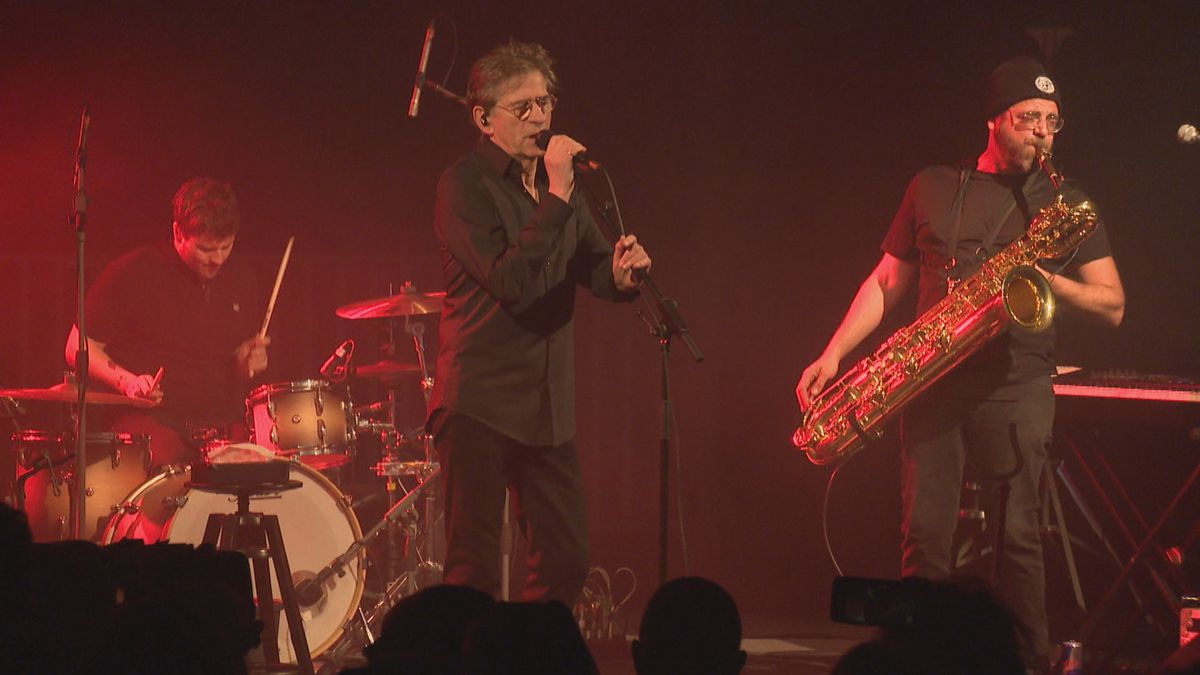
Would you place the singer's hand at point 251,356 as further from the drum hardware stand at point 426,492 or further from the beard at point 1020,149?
the beard at point 1020,149

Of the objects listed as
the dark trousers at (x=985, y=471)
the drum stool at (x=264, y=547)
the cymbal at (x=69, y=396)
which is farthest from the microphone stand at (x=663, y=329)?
the cymbal at (x=69, y=396)

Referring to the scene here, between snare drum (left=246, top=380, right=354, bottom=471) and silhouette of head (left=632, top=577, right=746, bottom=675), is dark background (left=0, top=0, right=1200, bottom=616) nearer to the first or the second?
snare drum (left=246, top=380, right=354, bottom=471)

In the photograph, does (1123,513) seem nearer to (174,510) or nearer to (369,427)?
(369,427)

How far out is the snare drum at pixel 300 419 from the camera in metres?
6.57

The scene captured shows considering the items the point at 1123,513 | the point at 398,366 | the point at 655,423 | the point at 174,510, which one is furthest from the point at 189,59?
the point at 1123,513

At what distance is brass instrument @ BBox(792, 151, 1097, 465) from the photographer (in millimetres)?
5156

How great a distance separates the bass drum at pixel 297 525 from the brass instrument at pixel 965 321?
2.35 meters

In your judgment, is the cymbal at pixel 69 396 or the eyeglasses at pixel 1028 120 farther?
the cymbal at pixel 69 396

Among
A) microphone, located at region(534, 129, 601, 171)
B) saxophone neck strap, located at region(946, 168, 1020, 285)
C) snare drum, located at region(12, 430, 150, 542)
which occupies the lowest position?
snare drum, located at region(12, 430, 150, 542)

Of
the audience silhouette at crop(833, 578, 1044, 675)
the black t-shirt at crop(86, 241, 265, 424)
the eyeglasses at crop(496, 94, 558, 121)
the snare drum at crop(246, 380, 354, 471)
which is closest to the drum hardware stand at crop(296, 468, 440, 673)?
the snare drum at crop(246, 380, 354, 471)

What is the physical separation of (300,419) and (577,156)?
308 centimetres

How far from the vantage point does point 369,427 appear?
23.1 feet

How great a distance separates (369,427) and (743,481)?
2137mm

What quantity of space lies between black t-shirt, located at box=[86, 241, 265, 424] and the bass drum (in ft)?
1.95
